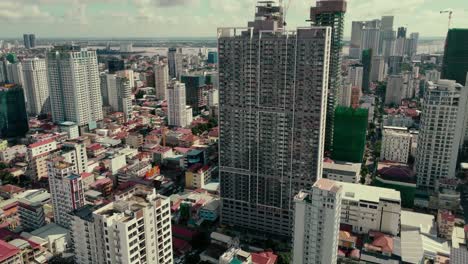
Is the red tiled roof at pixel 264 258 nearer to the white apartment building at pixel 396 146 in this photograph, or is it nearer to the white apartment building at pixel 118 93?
Result: the white apartment building at pixel 396 146

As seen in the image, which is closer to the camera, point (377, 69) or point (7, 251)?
point (7, 251)

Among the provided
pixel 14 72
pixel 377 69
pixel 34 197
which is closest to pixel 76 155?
pixel 34 197

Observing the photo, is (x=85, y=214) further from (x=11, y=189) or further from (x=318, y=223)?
(x=11, y=189)

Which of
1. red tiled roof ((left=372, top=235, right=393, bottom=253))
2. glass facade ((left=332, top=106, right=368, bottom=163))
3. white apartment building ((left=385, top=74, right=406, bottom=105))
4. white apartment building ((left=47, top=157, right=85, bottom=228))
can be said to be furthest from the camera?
white apartment building ((left=385, top=74, right=406, bottom=105))

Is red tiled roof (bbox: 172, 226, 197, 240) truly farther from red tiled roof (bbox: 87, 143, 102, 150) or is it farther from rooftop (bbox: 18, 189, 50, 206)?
red tiled roof (bbox: 87, 143, 102, 150)

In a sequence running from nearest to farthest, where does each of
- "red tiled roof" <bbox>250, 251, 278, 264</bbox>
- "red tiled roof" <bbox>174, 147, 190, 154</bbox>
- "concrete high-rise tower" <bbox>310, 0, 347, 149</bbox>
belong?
"red tiled roof" <bbox>250, 251, 278, 264</bbox> < "concrete high-rise tower" <bbox>310, 0, 347, 149</bbox> < "red tiled roof" <bbox>174, 147, 190, 154</bbox>

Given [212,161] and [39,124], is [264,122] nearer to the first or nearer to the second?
[212,161]

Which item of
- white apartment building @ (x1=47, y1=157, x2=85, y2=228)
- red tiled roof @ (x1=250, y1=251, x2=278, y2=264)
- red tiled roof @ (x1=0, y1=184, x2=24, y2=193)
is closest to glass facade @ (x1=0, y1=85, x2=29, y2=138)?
red tiled roof @ (x1=0, y1=184, x2=24, y2=193)

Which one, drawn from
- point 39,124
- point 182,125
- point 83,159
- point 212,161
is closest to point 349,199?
point 212,161
